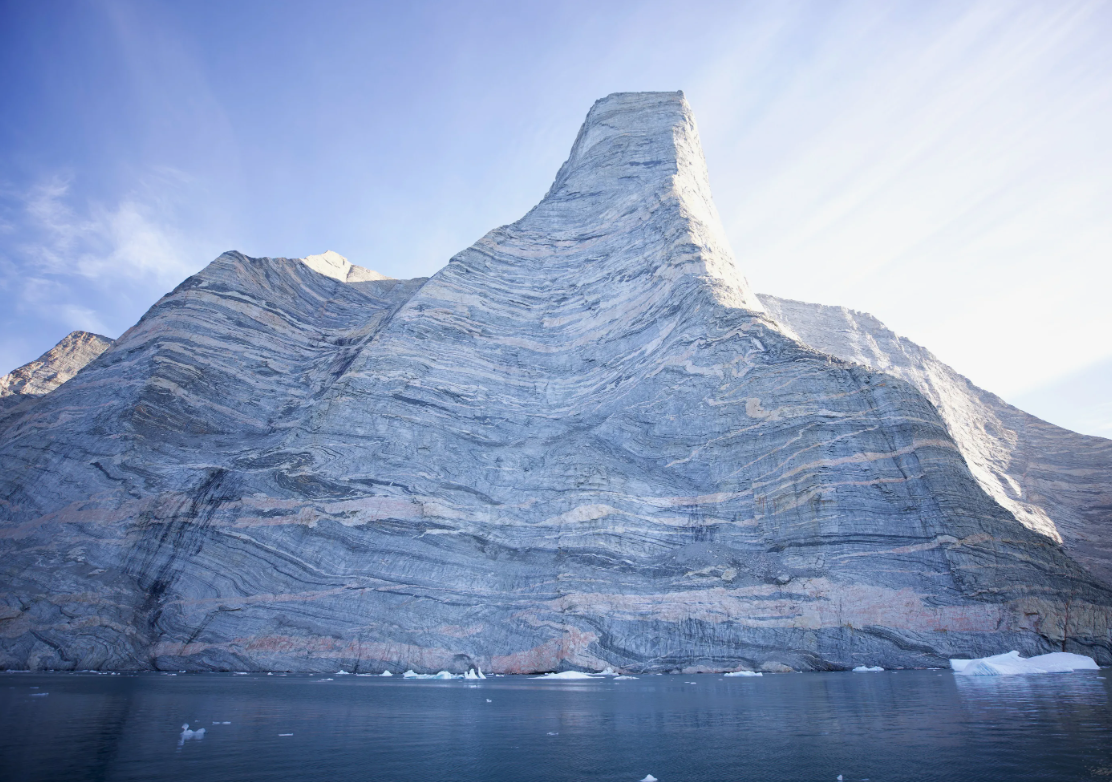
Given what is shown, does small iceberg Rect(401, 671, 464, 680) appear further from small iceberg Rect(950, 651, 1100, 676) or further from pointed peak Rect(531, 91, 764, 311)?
pointed peak Rect(531, 91, 764, 311)

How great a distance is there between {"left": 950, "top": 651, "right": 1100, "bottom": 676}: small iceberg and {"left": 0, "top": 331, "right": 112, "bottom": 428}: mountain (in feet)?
186

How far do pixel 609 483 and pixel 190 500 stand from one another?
1839 cm

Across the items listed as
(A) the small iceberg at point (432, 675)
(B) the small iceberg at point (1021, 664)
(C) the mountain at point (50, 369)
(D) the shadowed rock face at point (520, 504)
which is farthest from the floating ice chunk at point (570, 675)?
(C) the mountain at point (50, 369)

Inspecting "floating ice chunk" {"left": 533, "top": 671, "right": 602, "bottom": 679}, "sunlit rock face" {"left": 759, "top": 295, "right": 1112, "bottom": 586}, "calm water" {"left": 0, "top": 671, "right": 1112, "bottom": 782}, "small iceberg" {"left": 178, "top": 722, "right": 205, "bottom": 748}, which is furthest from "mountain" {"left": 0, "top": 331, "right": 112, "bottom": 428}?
"sunlit rock face" {"left": 759, "top": 295, "right": 1112, "bottom": 586}

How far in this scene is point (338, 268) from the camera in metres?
55.4

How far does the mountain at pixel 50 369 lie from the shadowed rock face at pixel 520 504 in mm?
22511

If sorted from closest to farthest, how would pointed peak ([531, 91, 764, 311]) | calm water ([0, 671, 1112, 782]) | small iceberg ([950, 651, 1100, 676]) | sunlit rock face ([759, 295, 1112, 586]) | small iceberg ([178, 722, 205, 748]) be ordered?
calm water ([0, 671, 1112, 782]), small iceberg ([178, 722, 205, 748]), small iceberg ([950, 651, 1100, 676]), pointed peak ([531, 91, 764, 311]), sunlit rock face ([759, 295, 1112, 586])

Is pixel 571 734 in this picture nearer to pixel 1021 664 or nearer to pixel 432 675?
pixel 432 675

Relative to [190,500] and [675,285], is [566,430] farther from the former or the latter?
[190,500]

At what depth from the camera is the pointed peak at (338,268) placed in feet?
169

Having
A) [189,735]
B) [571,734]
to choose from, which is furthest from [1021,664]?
[189,735]

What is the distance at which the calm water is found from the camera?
6.61 metres

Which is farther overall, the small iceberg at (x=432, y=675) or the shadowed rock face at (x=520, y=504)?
the shadowed rock face at (x=520, y=504)

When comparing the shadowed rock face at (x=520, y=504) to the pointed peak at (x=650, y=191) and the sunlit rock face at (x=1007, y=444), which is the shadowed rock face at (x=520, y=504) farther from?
the sunlit rock face at (x=1007, y=444)
